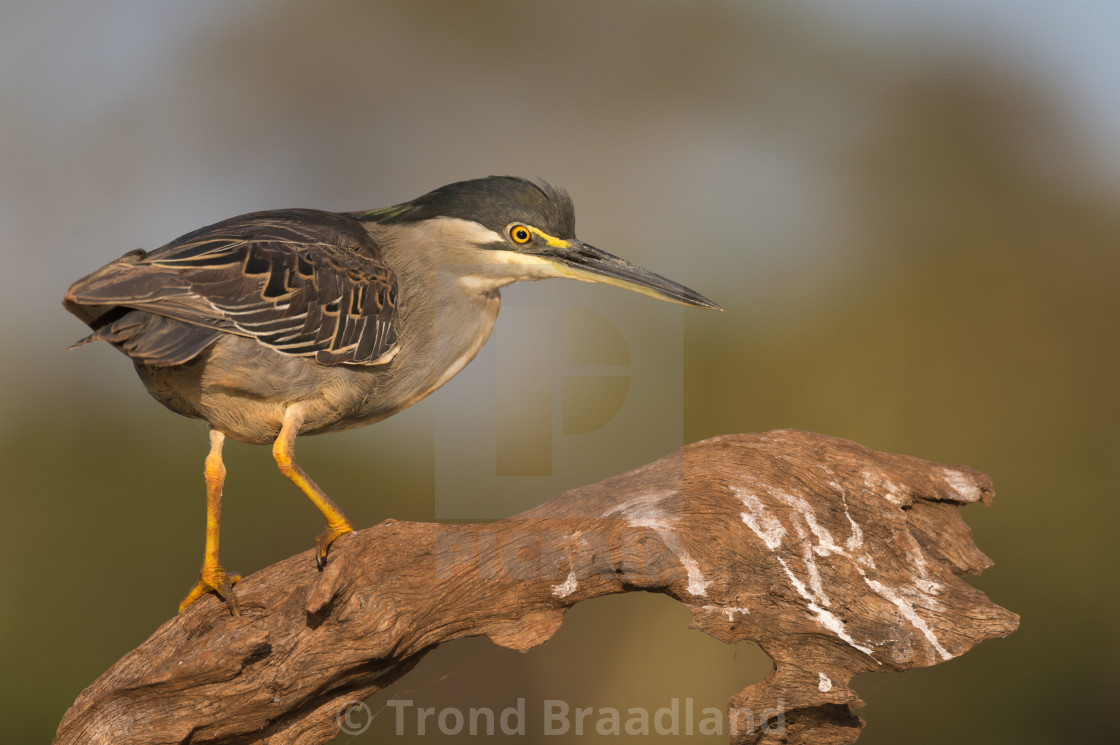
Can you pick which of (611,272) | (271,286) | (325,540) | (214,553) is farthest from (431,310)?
(214,553)

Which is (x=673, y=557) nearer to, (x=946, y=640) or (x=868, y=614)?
(x=868, y=614)

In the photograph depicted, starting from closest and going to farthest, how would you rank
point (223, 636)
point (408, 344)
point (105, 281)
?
point (105, 281)
point (223, 636)
point (408, 344)

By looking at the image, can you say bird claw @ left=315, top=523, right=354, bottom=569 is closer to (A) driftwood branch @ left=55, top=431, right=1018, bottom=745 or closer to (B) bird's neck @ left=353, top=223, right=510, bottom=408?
(A) driftwood branch @ left=55, top=431, right=1018, bottom=745

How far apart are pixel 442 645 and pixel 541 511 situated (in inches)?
25.3

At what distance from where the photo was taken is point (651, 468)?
12.0ft

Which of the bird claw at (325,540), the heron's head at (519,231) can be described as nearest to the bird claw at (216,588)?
the bird claw at (325,540)

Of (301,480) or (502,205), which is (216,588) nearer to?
(301,480)

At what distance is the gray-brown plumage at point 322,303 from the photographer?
3.03 meters

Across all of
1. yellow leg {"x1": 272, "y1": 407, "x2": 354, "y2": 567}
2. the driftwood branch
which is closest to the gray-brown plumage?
yellow leg {"x1": 272, "y1": 407, "x2": 354, "y2": 567}

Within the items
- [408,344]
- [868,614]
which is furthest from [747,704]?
[408,344]

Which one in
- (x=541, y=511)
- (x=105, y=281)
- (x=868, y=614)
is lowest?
(x=868, y=614)

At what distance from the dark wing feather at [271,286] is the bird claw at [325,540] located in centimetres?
62

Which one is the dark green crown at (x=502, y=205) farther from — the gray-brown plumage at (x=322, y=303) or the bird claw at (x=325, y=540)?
the bird claw at (x=325, y=540)

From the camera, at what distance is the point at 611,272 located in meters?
3.72
